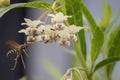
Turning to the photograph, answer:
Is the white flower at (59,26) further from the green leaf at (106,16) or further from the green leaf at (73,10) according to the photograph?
the green leaf at (106,16)

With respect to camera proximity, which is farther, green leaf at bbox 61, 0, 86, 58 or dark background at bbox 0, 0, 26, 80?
dark background at bbox 0, 0, 26, 80

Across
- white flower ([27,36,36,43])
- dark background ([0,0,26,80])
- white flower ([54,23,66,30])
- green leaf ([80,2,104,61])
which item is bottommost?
dark background ([0,0,26,80])

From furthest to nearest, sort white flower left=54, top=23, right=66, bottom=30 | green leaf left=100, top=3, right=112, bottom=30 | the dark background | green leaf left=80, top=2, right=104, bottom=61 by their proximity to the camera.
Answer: the dark background
green leaf left=100, top=3, right=112, bottom=30
green leaf left=80, top=2, right=104, bottom=61
white flower left=54, top=23, right=66, bottom=30

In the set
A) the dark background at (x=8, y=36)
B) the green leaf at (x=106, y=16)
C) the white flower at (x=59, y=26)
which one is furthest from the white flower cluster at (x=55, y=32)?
the dark background at (x=8, y=36)

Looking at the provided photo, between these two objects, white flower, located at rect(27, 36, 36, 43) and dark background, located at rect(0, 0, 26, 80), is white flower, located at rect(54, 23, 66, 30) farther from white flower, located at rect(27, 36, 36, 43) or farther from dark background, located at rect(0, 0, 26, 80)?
dark background, located at rect(0, 0, 26, 80)

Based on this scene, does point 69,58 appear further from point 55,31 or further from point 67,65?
point 55,31

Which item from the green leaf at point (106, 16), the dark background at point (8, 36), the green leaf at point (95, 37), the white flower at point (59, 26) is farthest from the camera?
the dark background at point (8, 36)

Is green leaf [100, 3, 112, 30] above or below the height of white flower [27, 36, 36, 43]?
below

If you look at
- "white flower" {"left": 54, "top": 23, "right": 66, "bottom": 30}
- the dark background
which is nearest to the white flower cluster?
"white flower" {"left": 54, "top": 23, "right": 66, "bottom": 30}

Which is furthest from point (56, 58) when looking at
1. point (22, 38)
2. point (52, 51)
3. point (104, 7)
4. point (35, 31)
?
point (35, 31)
